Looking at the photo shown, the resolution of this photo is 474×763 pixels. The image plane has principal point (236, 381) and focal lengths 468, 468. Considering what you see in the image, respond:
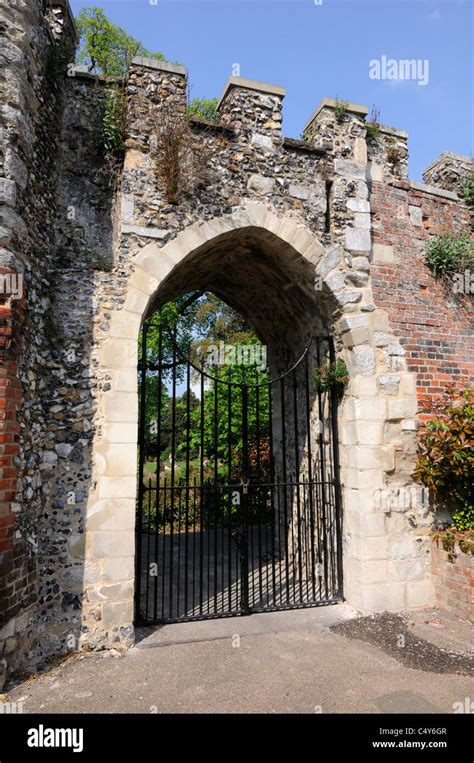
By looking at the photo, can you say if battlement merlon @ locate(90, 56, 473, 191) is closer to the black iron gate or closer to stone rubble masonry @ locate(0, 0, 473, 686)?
stone rubble masonry @ locate(0, 0, 473, 686)

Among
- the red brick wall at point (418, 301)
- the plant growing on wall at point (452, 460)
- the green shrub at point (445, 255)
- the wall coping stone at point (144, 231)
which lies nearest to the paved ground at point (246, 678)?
the plant growing on wall at point (452, 460)

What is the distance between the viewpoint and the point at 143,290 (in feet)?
15.0

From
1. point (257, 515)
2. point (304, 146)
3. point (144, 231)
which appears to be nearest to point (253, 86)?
point (304, 146)

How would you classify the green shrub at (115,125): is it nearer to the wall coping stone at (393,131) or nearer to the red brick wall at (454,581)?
the wall coping stone at (393,131)

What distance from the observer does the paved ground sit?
3.22 m

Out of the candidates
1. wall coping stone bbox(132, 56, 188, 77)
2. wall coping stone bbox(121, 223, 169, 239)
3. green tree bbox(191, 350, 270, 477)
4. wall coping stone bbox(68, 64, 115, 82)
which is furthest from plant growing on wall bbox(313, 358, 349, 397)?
green tree bbox(191, 350, 270, 477)

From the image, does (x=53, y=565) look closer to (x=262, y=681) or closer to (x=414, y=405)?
(x=262, y=681)

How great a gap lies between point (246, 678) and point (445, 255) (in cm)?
507

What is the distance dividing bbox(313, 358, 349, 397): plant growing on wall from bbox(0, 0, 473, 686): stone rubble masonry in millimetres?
148

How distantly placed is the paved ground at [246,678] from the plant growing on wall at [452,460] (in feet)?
4.06

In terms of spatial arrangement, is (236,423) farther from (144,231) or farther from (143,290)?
(144,231)

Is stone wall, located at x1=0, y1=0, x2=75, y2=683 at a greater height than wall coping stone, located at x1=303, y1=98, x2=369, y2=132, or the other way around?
wall coping stone, located at x1=303, y1=98, x2=369, y2=132

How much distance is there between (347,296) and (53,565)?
400 cm

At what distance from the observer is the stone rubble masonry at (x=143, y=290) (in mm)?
3832
